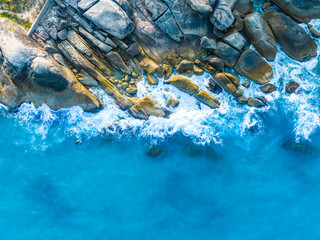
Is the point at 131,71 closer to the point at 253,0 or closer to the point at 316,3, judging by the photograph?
the point at 253,0

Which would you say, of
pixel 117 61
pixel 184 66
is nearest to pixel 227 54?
pixel 184 66

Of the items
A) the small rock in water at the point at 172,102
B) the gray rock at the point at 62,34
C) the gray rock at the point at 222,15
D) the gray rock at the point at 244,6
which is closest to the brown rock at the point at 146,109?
the small rock in water at the point at 172,102

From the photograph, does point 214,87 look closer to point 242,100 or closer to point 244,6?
point 242,100

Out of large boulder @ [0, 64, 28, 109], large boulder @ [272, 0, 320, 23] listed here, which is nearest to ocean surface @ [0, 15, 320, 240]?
large boulder @ [0, 64, 28, 109]

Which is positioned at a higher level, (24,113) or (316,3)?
(316,3)

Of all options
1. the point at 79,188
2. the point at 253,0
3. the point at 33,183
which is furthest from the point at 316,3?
the point at 33,183

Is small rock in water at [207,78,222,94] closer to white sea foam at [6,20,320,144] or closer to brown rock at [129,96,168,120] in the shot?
white sea foam at [6,20,320,144]
